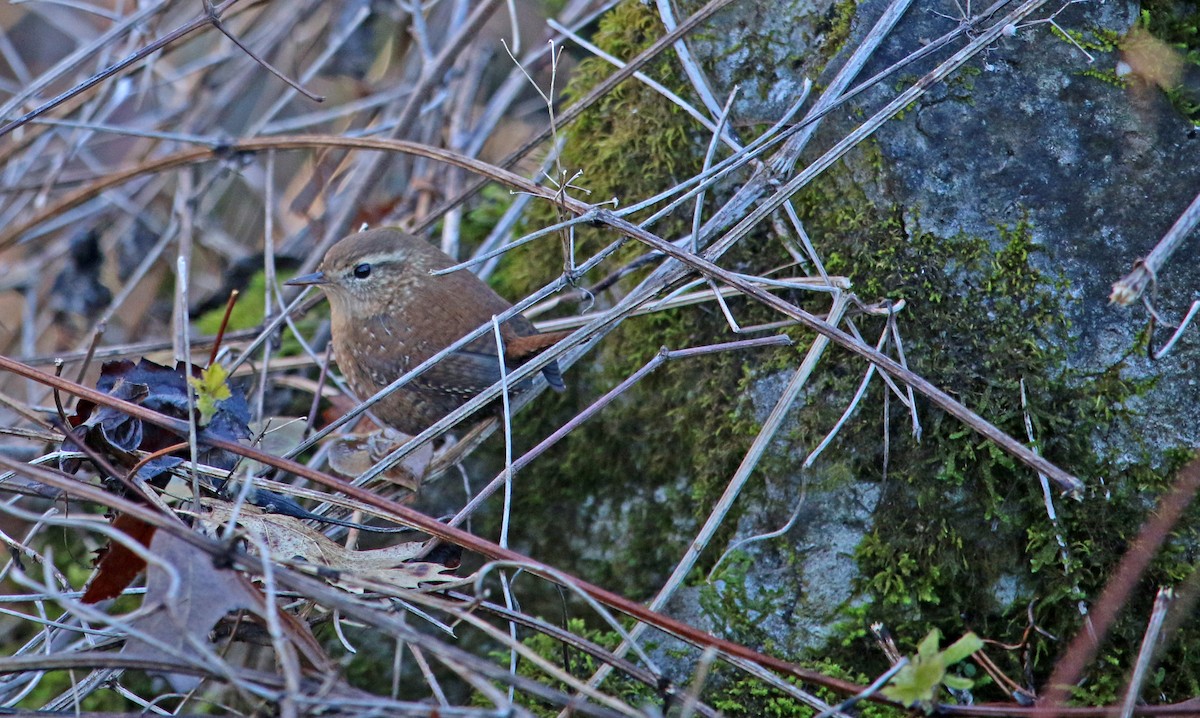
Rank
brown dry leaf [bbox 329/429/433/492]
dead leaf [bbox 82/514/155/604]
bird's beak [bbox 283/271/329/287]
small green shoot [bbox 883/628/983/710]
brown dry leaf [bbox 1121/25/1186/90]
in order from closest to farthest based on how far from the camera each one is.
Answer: small green shoot [bbox 883/628/983/710] → dead leaf [bbox 82/514/155/604] → brown dry leaf [bbox 1121/25/1186/90] → brown dry leaf [bbox 329/429/433/492] → bird's beak [bbox 283/271/329/287]

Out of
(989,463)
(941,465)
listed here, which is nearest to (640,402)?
(941,465)

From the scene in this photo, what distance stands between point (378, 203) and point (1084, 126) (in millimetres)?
2711

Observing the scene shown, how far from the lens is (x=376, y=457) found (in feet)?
9.54

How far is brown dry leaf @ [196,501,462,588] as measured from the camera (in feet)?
6.53

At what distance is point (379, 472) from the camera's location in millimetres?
2395

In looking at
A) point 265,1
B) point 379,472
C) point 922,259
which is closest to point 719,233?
point 922,259

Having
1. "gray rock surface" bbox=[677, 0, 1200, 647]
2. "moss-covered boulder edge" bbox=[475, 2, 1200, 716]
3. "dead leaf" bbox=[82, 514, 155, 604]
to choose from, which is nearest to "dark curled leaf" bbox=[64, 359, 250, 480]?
"dead leaf" bbox=[82, 514, 155, 604]

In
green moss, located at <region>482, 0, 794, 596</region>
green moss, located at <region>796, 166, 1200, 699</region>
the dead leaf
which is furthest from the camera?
green moss, located at <region>482, 0, 794, 596</region>

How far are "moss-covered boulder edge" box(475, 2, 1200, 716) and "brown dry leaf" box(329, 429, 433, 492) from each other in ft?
2.28

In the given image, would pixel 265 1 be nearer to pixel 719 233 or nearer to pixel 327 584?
pixel 719 233

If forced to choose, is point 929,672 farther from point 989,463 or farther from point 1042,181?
point 1042,181

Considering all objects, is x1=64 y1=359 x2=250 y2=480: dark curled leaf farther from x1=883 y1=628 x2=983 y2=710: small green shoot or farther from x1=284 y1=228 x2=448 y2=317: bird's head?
x1=883 y1=628 x2=983 y2=710: small green shoot

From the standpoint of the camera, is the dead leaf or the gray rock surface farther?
the gray rock surface

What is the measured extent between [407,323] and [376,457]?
0.42m
